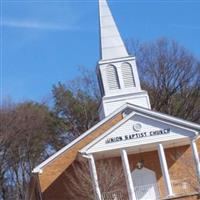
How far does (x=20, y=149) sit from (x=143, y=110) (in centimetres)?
2382

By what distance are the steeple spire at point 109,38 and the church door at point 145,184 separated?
784cm

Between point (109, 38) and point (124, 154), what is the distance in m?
9.67

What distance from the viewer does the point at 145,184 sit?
3522cm

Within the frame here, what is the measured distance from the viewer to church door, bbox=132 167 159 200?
114ft

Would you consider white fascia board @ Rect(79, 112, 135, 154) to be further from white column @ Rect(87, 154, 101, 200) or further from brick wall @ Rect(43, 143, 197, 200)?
brick wall @ Rect(43, 143, 197, 200)

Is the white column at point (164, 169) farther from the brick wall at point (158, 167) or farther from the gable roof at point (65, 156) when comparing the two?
the gable roof at point (65, 156)

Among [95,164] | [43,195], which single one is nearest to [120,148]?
[95,164]

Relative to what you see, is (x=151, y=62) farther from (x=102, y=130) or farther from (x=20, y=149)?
(x=102, y=130)

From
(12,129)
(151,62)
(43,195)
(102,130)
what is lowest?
(43,195)

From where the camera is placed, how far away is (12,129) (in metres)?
52.8

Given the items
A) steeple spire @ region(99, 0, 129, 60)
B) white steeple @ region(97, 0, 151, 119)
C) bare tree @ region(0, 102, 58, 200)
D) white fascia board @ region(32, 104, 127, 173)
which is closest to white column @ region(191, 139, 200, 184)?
white fascia board @ region(32, 104, 127, 173)

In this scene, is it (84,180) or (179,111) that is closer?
(84,180)

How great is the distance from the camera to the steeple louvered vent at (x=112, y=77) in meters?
37.2

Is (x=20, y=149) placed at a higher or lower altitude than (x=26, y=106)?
lower
